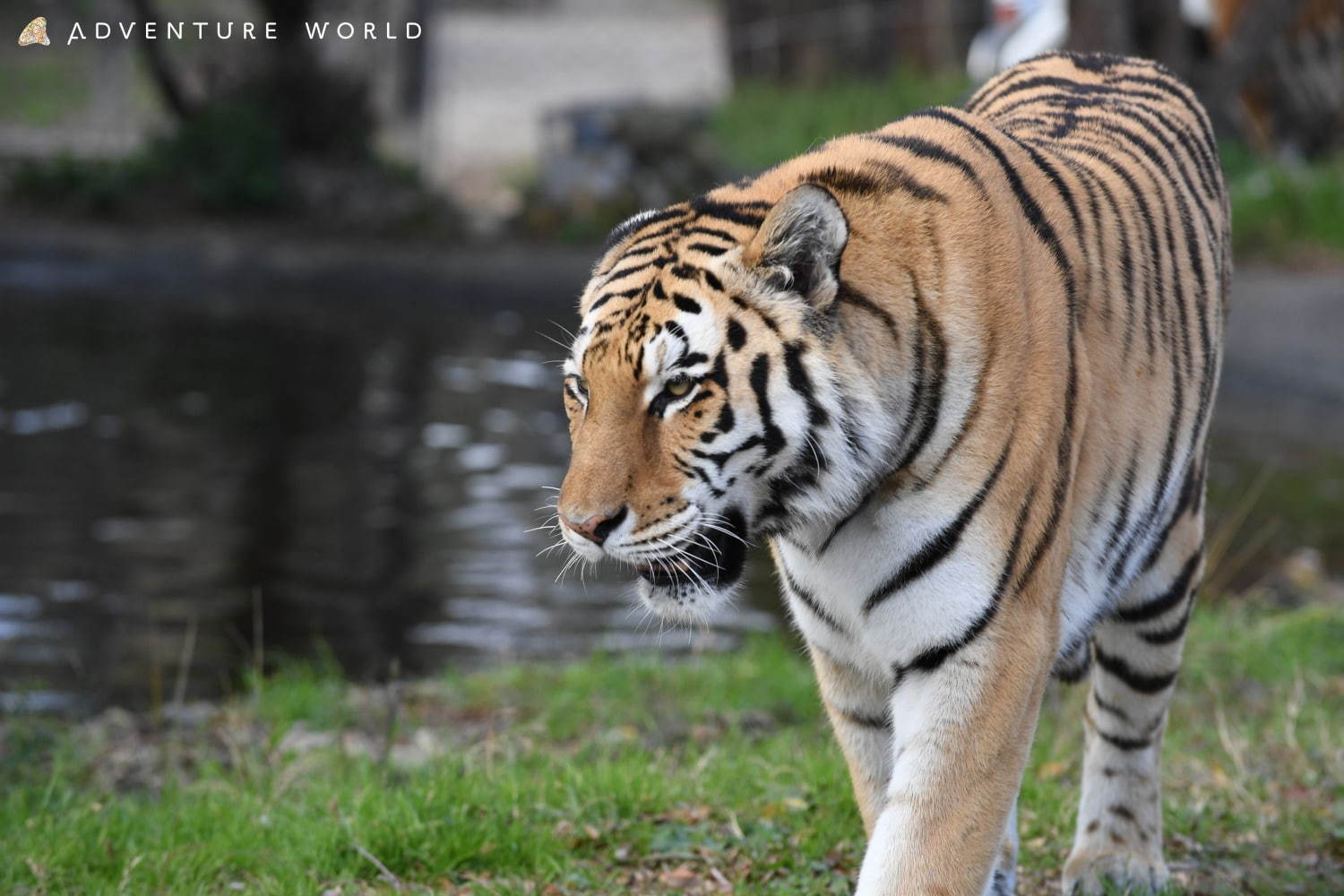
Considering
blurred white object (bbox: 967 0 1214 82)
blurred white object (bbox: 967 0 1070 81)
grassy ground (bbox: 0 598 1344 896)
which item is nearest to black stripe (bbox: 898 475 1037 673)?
grassy ground (bbox: 0 598 1344 896)

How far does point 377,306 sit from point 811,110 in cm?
573

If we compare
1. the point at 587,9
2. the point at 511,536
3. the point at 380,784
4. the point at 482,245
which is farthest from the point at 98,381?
the point at 587,9

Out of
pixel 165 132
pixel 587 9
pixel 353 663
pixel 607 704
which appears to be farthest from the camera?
pixel 587 9

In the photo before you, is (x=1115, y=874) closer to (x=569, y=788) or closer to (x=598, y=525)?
(x=569, y=788)

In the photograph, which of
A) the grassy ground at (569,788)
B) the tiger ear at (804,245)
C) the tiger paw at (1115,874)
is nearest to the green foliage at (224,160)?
the grassy ground at (569,788)

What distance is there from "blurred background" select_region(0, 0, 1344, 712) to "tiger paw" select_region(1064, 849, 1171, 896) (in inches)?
66.5

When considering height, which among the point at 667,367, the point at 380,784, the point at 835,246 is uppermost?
the point at 835,246

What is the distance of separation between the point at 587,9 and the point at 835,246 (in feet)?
102

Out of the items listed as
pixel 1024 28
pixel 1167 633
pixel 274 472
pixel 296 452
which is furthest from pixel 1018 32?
pixel 1167 633

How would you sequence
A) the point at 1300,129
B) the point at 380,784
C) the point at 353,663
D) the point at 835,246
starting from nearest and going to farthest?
the point at 835,246 < the point at 380,784 < the point at 353,663 < the point at 1300,129

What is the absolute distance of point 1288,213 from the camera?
513 inches

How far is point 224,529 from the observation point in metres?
8.47

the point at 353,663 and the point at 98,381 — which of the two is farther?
the point at 98,381

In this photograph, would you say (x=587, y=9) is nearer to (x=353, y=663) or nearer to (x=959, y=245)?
(x=353, y=663)
